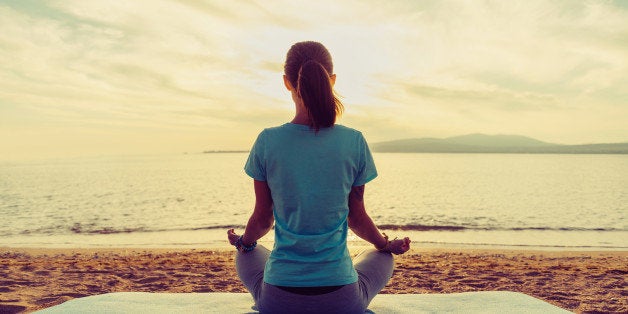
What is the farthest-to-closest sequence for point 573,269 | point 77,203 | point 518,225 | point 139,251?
point 77,203 < point 518,225 < point 139,251 < point 573,269

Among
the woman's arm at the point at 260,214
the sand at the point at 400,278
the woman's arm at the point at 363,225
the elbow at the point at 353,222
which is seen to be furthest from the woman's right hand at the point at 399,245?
the sand at the point at 400,278

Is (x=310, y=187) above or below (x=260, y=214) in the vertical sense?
above

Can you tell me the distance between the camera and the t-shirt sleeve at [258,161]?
2535mm

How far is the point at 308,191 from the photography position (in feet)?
8.18

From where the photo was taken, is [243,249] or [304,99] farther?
[243,249]

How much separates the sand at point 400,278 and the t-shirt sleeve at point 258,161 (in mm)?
5108

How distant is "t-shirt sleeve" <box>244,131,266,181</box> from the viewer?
8.32 ft

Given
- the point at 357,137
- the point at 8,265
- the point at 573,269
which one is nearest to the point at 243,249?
the point at 357,137

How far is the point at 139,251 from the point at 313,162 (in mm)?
13088

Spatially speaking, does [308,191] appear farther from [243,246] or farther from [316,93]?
[243,246]

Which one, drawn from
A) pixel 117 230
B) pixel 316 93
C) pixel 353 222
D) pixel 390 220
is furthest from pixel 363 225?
pixel 390 220

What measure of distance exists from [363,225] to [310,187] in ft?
1.66

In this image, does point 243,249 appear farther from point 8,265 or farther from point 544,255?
point 544,255

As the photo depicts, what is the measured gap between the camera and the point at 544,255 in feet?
43.6
